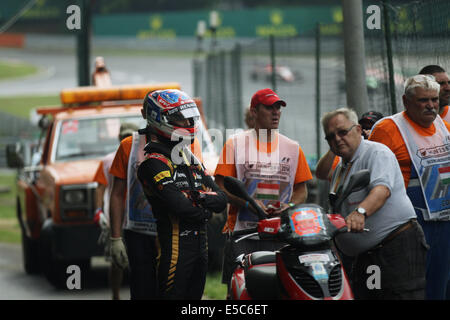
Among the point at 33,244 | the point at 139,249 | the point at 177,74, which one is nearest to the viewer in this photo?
the point at 139,249

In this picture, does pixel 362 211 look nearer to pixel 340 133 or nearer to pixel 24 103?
pixel 340 133

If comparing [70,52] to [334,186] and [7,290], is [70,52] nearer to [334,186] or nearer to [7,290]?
[7,290]

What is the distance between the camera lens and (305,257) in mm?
4484

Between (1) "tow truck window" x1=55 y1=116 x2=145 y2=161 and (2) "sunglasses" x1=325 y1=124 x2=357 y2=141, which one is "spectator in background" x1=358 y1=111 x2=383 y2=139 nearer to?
(2) "sunglasses" x1=325 y1=124 x2=357 y2=141

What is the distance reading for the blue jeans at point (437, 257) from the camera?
6.15 metres

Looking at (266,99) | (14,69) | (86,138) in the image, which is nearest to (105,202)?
(86,138)

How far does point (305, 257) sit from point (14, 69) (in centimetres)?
6012

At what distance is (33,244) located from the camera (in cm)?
1251

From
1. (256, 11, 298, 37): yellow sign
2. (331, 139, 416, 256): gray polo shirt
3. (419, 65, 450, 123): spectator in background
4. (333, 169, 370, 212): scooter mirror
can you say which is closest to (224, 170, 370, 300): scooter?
(333, 169, 370, 212): scooter mirror

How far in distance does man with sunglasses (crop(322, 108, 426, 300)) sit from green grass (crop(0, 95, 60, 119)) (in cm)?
4157

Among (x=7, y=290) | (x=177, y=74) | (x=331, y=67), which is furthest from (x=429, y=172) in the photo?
(x=177, y=74)

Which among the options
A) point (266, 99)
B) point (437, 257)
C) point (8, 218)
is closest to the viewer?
point (437, 257)

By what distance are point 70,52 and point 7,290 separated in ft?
193
